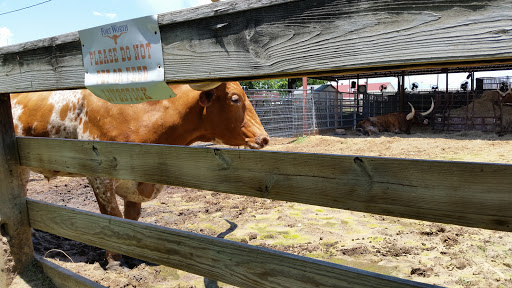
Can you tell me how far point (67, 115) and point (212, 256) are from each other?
111 inches

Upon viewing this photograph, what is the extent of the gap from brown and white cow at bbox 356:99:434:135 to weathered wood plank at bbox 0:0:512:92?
564 inches

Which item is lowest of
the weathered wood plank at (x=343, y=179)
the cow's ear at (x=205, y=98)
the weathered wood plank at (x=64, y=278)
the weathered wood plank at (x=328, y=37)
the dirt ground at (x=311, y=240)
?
the dirt ground at (x=311, y=240)

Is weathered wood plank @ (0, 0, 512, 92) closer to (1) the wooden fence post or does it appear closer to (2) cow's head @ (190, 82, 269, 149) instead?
(1) the wooden fence post

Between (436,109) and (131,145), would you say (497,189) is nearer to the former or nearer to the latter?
(131,145)

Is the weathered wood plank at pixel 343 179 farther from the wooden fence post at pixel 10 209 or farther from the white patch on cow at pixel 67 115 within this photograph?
the white patch on cow at pixel 67 115

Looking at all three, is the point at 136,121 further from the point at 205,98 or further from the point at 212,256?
the point at 212,256

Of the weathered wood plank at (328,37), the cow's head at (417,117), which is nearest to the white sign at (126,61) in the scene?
the weathered wood plank at (328,37)

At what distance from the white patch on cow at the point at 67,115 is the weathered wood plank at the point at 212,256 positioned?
5.33ft

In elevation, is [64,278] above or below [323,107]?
above

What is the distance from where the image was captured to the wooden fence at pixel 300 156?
977 millimetres

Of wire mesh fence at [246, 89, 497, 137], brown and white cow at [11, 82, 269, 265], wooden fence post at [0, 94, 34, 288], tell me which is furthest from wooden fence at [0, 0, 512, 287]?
wire mesh fence at [246, 89, 497, 137]

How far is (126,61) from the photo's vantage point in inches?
64.9

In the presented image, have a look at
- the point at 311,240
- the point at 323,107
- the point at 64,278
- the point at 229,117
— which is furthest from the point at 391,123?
the point at 64,278

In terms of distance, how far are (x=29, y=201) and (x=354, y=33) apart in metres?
2.33
